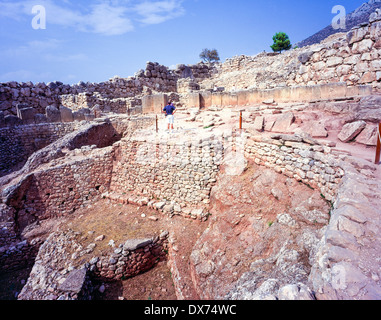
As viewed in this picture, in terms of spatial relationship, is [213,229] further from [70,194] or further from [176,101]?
[176,101]

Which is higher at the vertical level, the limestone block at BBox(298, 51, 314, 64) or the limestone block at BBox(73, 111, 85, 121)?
the limestone block at BBox(298, 51, 314, 64)

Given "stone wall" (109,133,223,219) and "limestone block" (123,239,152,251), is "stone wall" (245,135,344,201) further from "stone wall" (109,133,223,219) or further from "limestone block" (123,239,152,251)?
"limestone block" (123,239,152,251)

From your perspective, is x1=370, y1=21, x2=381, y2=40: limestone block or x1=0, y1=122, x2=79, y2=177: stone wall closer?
x1=370, y1=21, x2=381, y2=40: limestone block

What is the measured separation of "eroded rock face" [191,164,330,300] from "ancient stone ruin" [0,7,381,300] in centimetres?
3

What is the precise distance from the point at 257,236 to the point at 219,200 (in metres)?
1.72

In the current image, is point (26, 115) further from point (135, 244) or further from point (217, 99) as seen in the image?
point (135, 244)

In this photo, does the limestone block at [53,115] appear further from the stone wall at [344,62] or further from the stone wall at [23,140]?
the stone wall at [344,62]

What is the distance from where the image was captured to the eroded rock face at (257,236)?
2998 mm

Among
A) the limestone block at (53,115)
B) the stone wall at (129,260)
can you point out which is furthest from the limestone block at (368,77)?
the limestone block at (53,115)

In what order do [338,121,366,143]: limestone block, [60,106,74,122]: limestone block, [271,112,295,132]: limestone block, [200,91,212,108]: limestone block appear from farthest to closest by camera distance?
[60,106,74,122]: limestone block < [200,91,212,108]: limestone block < [271,112,295,132]: limestone block < [338,121,366,143]: limestone block

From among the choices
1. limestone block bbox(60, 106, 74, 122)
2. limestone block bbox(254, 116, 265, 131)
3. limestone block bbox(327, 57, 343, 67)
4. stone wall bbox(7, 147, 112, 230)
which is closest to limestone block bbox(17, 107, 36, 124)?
limestone block bbox(60, 106, 74, 122)

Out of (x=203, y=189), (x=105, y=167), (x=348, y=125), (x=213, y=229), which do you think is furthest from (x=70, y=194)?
(x=348, y=125)

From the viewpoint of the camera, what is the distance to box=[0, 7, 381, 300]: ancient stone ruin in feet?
9.41
